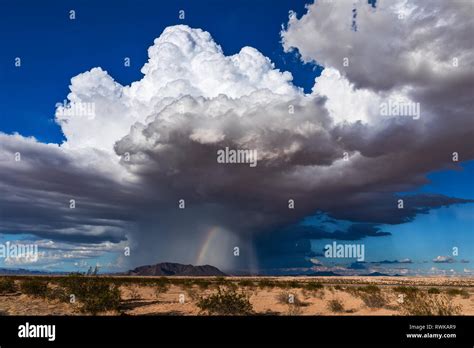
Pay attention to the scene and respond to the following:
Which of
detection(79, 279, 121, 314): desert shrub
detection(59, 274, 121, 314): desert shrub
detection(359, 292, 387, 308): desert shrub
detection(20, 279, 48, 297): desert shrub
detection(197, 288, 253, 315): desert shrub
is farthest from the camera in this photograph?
detection(20, 279, 48, 297): desert shrub

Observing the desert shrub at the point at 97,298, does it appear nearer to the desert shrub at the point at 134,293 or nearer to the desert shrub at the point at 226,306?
the desert shrub at the point at 226,306

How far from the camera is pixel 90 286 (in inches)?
1179

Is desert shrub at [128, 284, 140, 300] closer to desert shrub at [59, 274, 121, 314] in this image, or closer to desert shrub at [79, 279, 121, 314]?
desert shrub at [59, 274, 121, 314]

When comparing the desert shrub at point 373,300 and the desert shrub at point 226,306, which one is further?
the desert shrub at point 373,300

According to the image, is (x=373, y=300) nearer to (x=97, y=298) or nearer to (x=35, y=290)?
(x=97, y=298)

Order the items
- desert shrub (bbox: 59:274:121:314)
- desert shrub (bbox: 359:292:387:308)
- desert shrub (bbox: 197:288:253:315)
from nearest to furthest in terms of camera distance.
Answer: desert shrub (bbox: 197:288:253:315), desert shrub (bbox: 59:274:121:314), desert shrub (bbox: 359:292:387:308)
